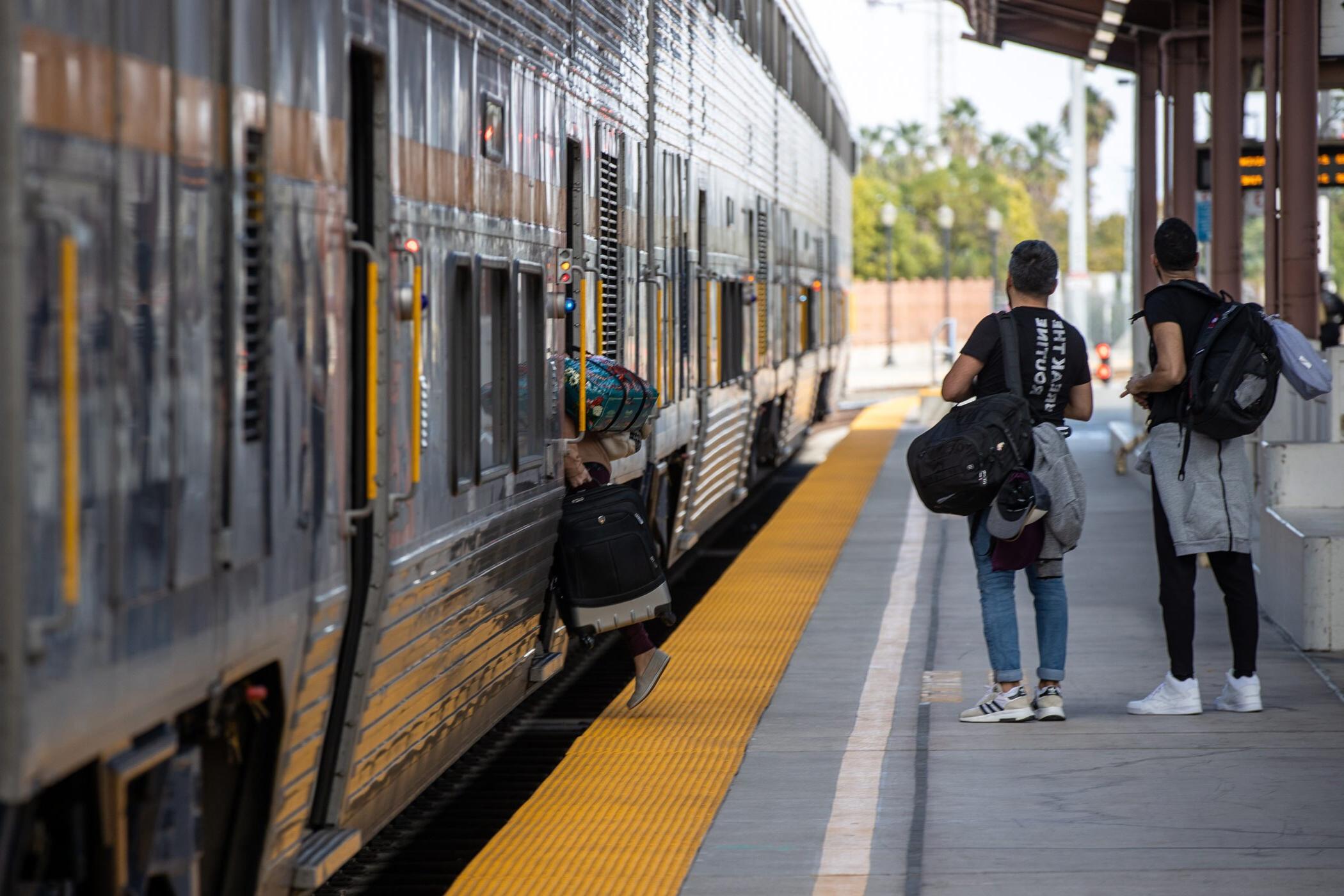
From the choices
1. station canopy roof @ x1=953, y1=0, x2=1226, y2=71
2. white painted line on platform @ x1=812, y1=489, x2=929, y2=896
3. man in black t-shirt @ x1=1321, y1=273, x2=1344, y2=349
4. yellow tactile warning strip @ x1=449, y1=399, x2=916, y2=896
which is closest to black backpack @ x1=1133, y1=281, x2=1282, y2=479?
white painted line on platform @ x1=812, y1=489, x2=929, y2=896

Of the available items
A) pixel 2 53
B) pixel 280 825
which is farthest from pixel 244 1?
pixel 280 825

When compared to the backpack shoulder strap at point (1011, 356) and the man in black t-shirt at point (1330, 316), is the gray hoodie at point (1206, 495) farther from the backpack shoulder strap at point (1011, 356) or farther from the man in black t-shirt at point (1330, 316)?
the man in black t-shirt at point (1330, 316)

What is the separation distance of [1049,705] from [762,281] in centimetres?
957

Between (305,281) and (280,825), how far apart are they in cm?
127

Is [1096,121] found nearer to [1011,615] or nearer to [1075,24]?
[1075,24]

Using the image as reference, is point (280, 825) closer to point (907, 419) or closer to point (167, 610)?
point (167, 610)

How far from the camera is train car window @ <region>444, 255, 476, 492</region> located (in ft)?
18.8

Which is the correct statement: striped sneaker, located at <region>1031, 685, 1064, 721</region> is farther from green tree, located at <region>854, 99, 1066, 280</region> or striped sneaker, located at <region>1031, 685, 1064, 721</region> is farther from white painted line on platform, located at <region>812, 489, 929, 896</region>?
green tree, located at <region>854, 99, 1066, 280</region>

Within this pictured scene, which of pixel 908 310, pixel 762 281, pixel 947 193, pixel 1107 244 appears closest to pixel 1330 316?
pixel 762 281

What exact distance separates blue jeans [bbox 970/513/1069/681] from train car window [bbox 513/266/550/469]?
168 centimetres

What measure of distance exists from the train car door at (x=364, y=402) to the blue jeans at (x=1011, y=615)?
118 inches

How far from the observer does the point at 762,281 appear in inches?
663

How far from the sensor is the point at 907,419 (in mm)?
28359

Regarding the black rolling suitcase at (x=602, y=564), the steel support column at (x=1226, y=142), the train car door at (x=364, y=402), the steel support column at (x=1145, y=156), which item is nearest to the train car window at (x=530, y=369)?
the black rolling suitcase at (x=602, y=564)
